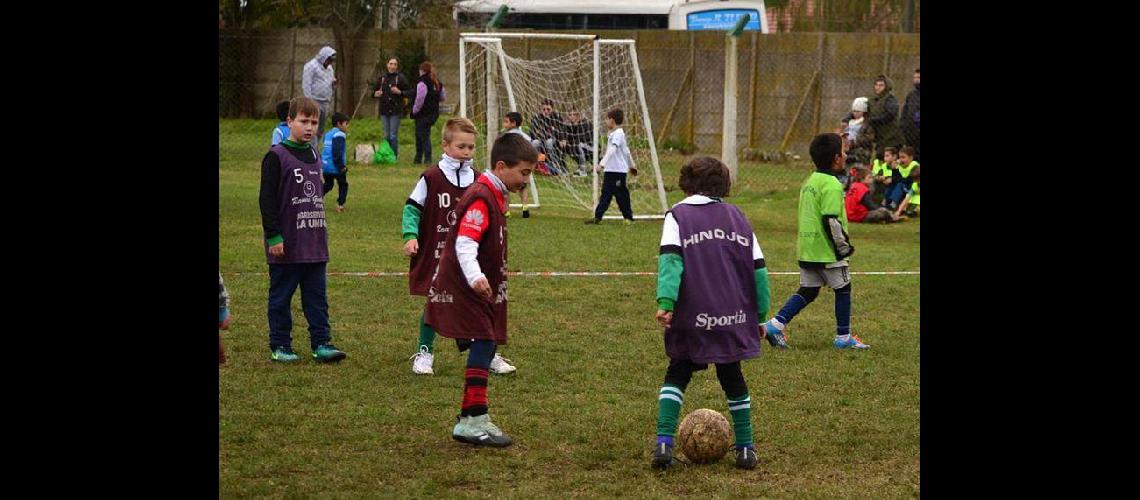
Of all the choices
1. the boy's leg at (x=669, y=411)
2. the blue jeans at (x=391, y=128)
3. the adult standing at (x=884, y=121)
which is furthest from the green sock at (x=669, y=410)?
the blue jeans at (x=391, y=128)

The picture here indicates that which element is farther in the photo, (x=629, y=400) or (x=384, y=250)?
(x=384, y=250)

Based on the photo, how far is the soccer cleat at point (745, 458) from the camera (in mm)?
6207

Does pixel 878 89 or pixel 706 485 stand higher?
pixel 878 89

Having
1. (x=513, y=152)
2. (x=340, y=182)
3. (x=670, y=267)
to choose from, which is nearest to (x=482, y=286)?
(x=513, y=152)

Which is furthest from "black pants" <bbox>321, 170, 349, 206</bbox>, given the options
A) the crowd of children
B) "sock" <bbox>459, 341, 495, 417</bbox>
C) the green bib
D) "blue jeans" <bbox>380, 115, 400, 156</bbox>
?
"sock" <bbox>459, 341, 495, 417</bbox>

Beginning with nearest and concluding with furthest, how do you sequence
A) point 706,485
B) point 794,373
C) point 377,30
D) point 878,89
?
1. point 706,485
2. point 794,373
3. point 878,89
4. point 377,30

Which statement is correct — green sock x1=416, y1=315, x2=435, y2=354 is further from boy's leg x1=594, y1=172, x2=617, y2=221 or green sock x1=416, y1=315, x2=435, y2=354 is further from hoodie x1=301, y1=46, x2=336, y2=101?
hoodie x1=301, y1=46, x2=336, y2=101

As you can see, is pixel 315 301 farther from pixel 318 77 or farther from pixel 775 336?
pixel 318 77

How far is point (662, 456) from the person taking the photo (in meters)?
6.14

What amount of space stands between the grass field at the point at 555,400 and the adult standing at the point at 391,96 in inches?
398
